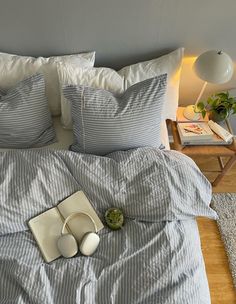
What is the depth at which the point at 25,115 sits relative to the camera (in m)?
1.24

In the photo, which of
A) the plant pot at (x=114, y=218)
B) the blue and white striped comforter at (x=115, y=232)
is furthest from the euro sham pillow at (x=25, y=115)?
the plant pot at (x=114, y=218)

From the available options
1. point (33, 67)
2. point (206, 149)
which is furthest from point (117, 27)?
point (206, 149)

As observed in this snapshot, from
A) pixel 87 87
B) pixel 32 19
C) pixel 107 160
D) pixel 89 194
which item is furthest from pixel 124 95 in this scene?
pixel 32 19

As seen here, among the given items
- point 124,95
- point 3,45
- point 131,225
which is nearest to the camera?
point 131,225

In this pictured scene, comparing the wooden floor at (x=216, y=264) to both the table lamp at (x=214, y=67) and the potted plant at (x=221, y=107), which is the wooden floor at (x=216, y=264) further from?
the table lamp at (x=214, y=67)

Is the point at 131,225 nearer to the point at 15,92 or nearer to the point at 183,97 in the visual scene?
the point at 15,92

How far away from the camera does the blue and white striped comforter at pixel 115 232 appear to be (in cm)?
95

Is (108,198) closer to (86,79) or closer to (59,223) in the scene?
(59,223)

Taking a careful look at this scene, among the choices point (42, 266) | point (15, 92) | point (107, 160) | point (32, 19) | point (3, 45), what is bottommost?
point (42, 266)

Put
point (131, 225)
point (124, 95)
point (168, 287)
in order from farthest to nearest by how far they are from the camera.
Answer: point (124, 95) → point (131, 225) → point (168, 287)

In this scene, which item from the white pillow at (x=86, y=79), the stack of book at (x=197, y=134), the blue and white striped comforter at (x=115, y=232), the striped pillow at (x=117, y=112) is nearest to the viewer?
the blue and white striped comforter at (x=115, y=232)

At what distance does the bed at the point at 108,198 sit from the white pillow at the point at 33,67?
0.07 metres

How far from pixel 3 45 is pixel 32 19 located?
0.22 m

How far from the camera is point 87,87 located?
1.19 meters
